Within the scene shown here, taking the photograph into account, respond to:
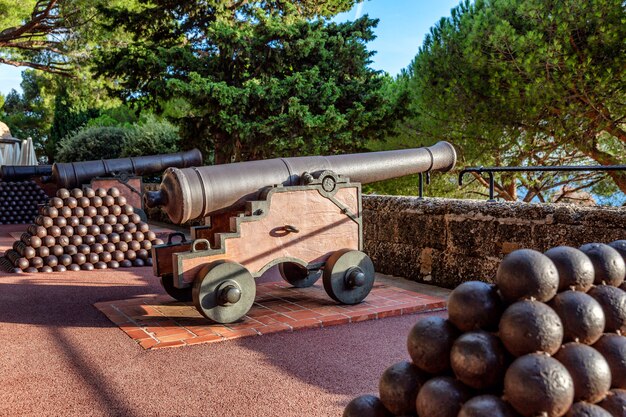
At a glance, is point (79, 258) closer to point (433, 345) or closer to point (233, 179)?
point (233, 179)

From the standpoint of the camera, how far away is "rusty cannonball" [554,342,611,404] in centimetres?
129

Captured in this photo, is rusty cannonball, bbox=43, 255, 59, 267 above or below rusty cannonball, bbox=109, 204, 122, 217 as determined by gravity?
below

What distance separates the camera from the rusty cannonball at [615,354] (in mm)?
1378

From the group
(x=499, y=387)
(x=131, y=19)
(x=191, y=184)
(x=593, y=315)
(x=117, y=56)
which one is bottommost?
(x=499, y=387)

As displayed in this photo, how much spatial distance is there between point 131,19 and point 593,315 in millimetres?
12340

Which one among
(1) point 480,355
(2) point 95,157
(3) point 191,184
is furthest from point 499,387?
(2) point 95,157

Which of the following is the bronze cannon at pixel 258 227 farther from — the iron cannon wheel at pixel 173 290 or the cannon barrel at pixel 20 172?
the cannon barrel at pixel 20 172

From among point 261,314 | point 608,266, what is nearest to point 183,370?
point 261,314

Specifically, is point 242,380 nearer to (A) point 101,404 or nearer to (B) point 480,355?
(A) point 101,404

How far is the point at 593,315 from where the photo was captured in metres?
1.36

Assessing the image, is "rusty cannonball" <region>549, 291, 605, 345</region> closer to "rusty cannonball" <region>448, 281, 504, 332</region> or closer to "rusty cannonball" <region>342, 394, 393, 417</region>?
"rusty cannonball" <region>448, 281, 504, 332</region>

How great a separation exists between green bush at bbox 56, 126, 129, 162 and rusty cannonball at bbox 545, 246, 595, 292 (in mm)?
16629

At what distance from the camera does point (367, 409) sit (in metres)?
→ 1.55

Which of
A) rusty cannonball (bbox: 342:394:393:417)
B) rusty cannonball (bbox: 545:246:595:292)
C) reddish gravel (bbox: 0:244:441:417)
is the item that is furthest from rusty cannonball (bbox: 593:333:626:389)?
reddish gravel (bbox: 0:244:441:417)
